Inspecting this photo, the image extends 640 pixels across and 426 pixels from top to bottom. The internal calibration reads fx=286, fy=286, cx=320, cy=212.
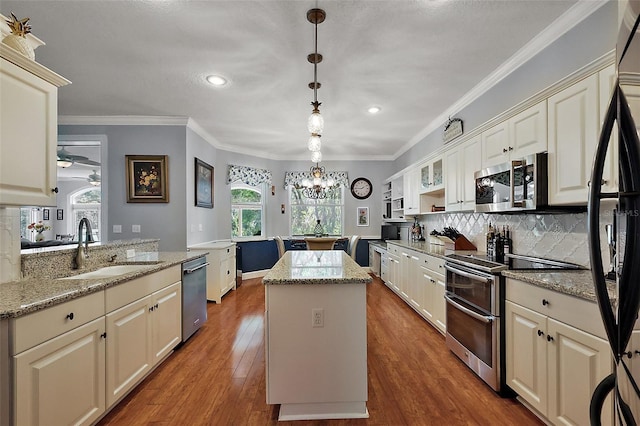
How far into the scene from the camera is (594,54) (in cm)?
192

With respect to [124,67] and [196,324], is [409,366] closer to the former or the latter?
[196,324]

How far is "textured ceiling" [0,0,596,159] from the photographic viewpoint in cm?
200

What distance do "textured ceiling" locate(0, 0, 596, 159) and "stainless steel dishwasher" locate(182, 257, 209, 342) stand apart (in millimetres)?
1989

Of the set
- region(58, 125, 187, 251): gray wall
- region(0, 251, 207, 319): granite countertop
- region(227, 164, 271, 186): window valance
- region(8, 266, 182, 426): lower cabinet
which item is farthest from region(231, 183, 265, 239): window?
region(0, 251, 207, 319): granite countertop

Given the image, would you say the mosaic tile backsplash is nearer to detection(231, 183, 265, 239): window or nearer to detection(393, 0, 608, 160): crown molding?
detection(393, 0, 608, 160): crown molding

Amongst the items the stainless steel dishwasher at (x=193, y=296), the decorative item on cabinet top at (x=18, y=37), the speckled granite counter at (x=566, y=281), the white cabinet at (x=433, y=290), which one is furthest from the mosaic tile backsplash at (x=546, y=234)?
the decorative item on cabinet top at (x=18, y=37)

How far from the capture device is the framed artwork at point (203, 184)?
450 cm

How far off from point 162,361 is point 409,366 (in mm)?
2198

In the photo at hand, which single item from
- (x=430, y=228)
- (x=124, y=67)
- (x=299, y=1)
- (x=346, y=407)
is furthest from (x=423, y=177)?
(x=124, y=67)

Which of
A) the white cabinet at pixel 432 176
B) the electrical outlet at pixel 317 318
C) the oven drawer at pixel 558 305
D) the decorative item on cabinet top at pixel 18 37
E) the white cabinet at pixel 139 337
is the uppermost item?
the decorative item on cabinet top at pixel 18 37

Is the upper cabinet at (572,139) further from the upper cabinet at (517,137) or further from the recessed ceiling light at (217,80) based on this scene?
the recessed ceiling light at (217,80)

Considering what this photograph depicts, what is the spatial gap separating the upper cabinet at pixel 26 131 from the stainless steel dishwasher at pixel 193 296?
1.42 metres

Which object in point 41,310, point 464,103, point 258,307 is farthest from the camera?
point 258,307

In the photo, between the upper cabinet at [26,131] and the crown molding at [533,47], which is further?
the crown molding at [533,47]
